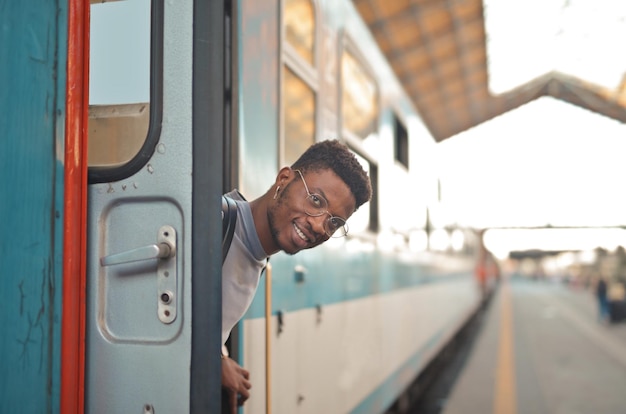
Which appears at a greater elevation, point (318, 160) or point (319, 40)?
point (319, 40)

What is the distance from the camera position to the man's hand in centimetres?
219

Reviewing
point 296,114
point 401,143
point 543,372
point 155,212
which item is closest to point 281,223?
point 155,212

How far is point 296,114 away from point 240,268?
3.81 ft

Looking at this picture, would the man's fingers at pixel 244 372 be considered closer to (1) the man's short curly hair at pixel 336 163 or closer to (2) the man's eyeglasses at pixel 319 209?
(2) the man's eyeglasses at pixel 319 209

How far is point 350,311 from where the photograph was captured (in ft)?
Result: 13.6

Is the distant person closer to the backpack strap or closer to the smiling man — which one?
the smiling man

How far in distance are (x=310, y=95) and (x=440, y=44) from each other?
1639 centimetres

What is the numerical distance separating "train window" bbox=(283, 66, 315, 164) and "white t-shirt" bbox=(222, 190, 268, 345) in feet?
2.75

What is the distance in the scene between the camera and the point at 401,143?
6.51 metres

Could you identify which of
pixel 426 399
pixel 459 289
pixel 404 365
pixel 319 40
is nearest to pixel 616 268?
pixel 459 289

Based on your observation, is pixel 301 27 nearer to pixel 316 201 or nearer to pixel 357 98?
pixel 357 98

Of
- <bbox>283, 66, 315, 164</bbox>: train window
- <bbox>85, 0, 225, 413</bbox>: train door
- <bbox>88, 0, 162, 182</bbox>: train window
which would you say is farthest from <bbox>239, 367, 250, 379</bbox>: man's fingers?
<bbox>283, 66, 315, 164</bbox>: train window

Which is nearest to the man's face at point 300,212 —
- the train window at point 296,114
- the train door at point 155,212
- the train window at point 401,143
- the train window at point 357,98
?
the train door at point 155,212

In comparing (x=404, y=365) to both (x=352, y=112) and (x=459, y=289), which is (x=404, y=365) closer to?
(x=352, y=112)
